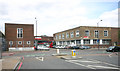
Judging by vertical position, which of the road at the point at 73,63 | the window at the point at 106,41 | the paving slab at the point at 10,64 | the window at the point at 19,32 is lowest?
the road at the point at 73,63

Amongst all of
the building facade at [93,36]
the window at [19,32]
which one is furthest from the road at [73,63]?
the building facade at [93,36]

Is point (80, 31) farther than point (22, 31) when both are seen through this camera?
Yes

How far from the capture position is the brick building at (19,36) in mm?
36969

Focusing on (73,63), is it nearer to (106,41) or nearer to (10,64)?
(10,64)

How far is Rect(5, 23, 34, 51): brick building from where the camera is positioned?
37.0m

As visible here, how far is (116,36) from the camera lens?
57.7 metres

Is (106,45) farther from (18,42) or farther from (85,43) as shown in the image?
(18,42)

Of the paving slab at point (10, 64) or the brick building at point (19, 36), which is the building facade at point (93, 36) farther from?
the paving slab at point (10, 64)

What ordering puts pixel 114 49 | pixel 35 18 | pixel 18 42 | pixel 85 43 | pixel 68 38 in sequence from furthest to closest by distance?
pixel 68 38 < pixel 85 43 < pixel 35 18 < pixel 18 42 < pixel 114 49

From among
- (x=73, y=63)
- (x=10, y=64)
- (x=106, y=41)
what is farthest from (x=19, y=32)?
(x=106, y=41)

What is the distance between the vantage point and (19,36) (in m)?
38.2

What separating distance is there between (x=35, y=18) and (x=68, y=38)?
25551mm

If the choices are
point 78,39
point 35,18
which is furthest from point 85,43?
point 35,18

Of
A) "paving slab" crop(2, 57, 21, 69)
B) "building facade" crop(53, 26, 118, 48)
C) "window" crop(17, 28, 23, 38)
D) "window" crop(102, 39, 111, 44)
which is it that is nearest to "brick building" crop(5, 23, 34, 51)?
"window" crop(17, 28, 23, 38)
